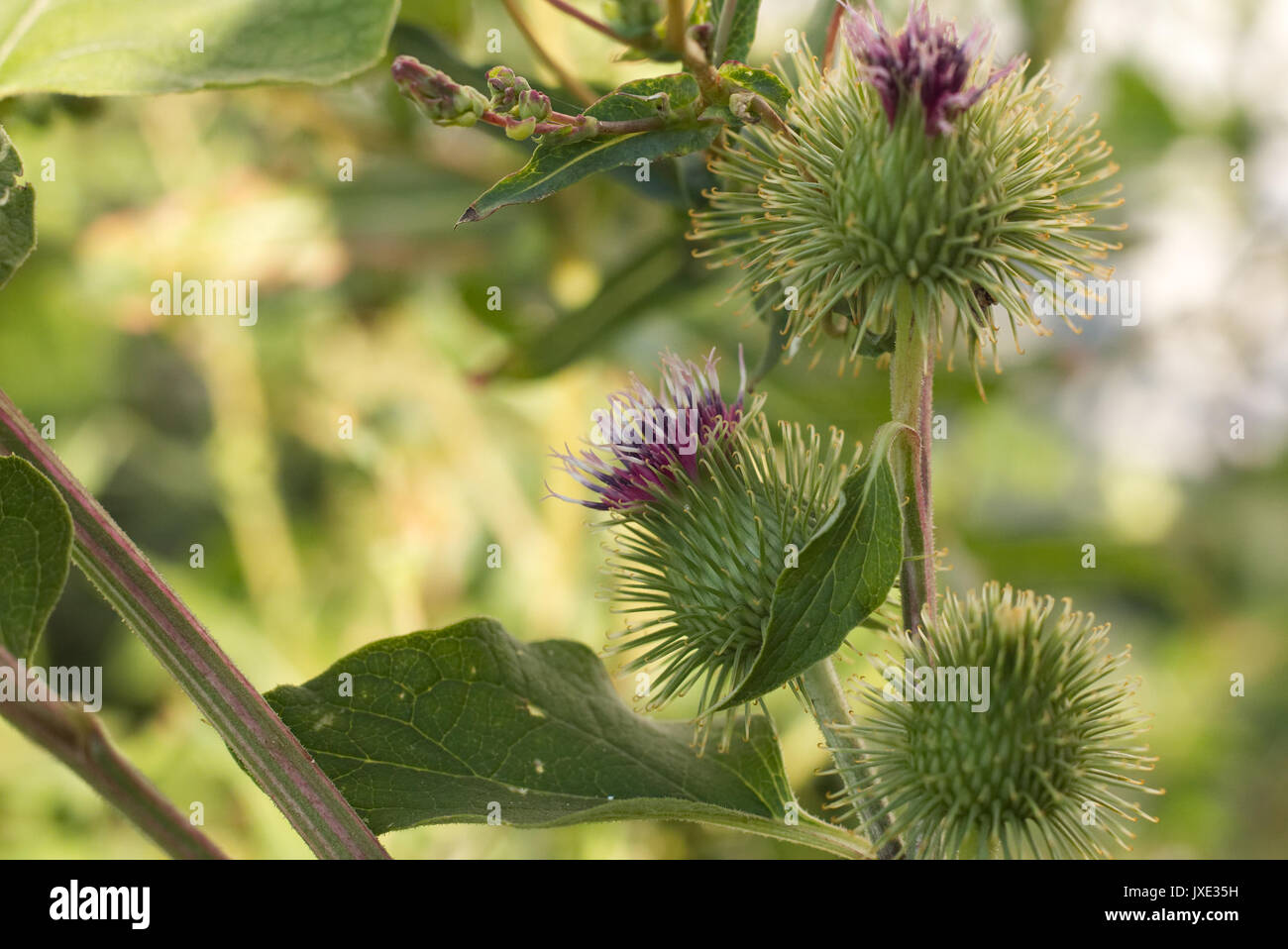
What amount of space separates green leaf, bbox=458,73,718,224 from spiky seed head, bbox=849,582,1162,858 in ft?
1.69

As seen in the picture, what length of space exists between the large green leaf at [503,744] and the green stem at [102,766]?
16 cm

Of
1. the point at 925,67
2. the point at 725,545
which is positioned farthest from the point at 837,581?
the point at 925,67

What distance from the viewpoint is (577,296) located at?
9.04 ft

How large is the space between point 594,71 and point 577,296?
0.51 metres

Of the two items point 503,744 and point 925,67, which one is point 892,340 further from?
point 503,744

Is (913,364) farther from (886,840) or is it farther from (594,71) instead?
(594,71)

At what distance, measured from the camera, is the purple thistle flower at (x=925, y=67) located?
1072mm

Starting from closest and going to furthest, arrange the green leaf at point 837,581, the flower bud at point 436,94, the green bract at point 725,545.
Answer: the flower bud at point 436,94 → the green leaf at point 837,581 → the green bract at point 725,545

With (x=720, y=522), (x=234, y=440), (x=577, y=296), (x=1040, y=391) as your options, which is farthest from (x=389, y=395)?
(x=720, y=522)

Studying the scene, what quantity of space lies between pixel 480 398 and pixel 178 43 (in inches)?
106

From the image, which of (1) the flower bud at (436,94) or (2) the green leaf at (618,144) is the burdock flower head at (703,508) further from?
(1) the flower bud at (436,94)

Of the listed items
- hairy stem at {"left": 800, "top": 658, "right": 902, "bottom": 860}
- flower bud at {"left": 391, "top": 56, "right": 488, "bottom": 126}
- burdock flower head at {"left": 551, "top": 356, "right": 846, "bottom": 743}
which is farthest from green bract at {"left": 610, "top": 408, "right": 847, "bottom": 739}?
flower bud at {"left": 391, "top": 56, "right": 488, "bottom": 126}

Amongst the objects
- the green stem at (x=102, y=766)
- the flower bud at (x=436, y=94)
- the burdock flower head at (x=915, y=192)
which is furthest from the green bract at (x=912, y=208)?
the green stem at (x=102, y=766)

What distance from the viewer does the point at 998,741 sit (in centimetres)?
112
